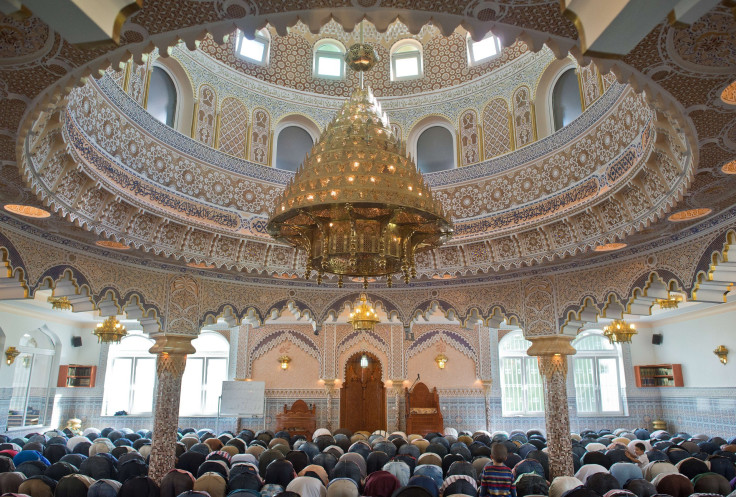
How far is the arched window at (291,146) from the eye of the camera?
10.9 m

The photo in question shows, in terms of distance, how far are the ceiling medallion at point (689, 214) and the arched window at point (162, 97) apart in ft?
26.2

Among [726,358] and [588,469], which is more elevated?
[726,358]

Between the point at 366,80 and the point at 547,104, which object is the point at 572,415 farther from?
the point at 366,80

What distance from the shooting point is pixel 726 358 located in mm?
13141

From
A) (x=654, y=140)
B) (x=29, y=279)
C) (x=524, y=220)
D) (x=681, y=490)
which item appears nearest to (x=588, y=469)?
(x=681, y=490)

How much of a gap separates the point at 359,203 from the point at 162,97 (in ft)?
19.2

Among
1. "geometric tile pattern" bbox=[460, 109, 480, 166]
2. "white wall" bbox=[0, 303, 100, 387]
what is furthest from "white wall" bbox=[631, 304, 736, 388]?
"white wall" bbox=[0, 303, 100, 387]

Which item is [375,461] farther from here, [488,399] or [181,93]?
[488,399]

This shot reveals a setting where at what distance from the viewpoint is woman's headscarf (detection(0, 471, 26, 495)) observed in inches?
252

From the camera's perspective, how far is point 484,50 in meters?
11.0

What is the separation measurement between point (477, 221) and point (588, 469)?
442cm

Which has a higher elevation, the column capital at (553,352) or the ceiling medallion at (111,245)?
the ceiling medallion at (111,245)

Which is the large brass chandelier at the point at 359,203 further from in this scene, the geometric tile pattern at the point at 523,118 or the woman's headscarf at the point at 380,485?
the geometric tile pattern at the point at 523,118

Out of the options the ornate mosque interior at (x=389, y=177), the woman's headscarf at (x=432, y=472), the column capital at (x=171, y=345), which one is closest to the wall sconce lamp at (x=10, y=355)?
Answer: the ornate mosque interior at (x=389, y=177)
